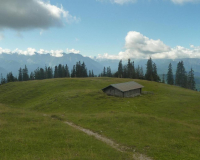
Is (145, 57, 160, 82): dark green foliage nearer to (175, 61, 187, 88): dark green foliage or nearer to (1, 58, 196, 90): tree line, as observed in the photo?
(1, 58, 196, 90): tree line

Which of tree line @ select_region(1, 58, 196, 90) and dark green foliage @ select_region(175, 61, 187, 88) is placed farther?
dark green foliage @ select_region(175, 61, 187, 88)

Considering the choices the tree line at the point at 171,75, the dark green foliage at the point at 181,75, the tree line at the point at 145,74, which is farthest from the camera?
the dark green foliage at the point at 181,75

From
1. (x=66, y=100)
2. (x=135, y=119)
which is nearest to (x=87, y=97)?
(x=66, y=100)

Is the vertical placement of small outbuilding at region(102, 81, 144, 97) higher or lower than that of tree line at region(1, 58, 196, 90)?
lower

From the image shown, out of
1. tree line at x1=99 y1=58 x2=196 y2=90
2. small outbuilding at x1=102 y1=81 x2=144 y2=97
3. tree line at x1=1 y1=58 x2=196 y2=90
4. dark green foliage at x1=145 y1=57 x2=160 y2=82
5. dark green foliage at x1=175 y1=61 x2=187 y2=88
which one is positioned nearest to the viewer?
small outbuilding at x1=102 y1=81 x2=144 y2=97

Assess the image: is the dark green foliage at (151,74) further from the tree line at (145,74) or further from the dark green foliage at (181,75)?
the dark green foliage at (181,75)

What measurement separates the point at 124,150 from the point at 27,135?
1091cm

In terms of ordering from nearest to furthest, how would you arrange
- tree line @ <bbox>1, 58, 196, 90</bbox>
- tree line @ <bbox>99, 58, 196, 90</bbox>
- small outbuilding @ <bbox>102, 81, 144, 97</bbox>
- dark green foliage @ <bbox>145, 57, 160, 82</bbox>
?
small outbuilding @ <bbox>102, 81, 144, 97</bbox>, tree line @ <bbox>99, 58, 196, 90</bbox>, tree line @ <bbox>1, 58, 196, 90</bbox>, dark green foliage @ <bbox>145, 57, 160, 82</bbox>

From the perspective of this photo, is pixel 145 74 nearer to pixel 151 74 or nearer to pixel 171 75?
pixel 151 74

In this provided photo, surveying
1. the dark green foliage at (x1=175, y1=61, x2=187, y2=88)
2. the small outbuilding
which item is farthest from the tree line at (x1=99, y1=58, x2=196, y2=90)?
the small outbuilding

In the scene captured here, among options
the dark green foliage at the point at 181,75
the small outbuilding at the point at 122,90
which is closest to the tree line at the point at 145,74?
the dark green foliage at the point at 181,75

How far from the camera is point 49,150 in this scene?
41.0 feet

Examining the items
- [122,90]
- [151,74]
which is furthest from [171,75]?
[122,90]

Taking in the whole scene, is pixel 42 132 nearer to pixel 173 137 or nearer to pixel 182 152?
pixel 182 152
